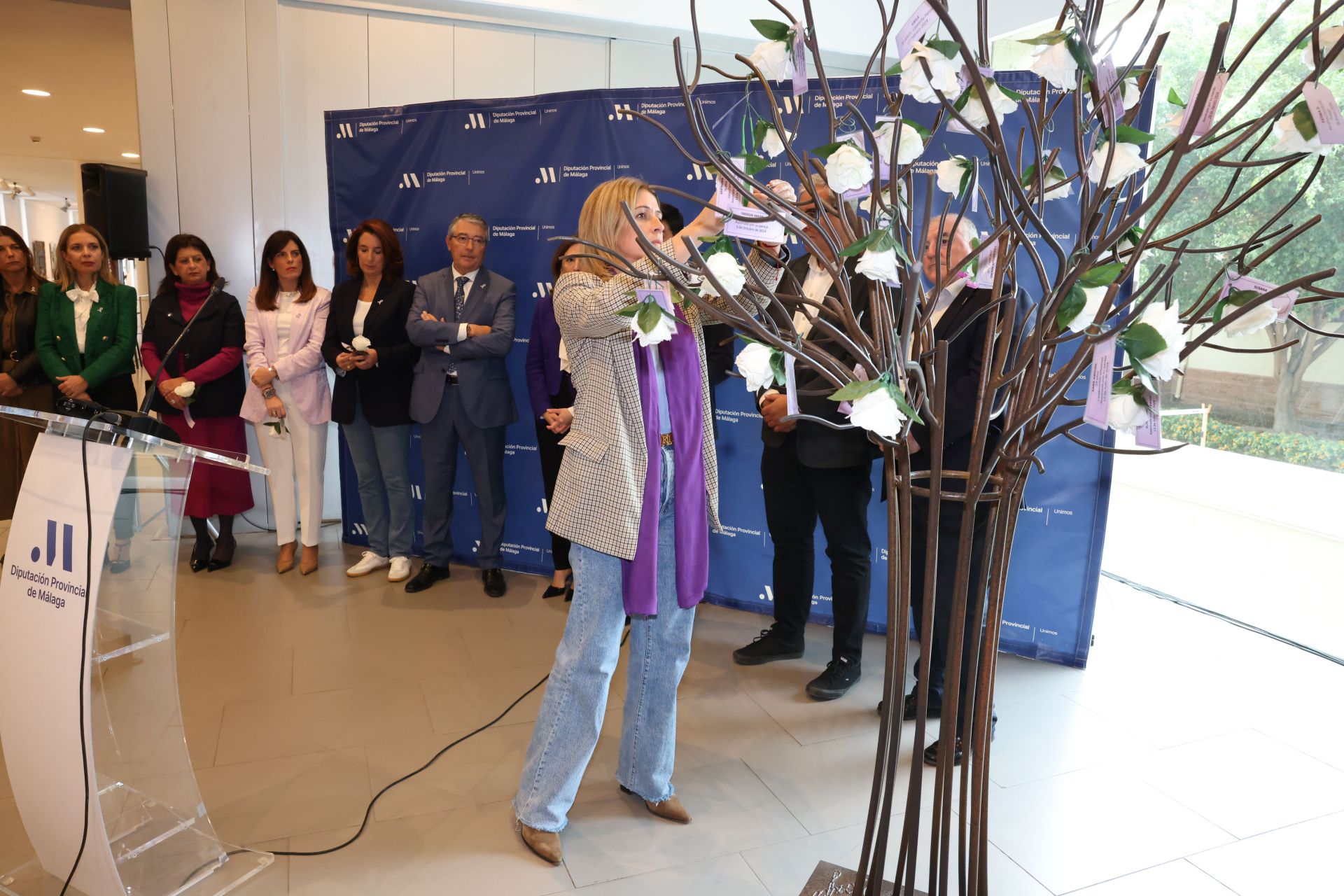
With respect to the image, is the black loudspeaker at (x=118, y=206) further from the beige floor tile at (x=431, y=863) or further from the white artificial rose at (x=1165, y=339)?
the white artificial rose at (x=1165, y=339)

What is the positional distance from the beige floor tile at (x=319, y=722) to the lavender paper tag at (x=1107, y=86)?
2489mm

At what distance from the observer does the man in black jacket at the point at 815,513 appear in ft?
9.45

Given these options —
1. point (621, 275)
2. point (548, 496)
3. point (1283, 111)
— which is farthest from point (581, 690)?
point (548, 496)

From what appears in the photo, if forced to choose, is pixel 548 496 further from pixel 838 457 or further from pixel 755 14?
pixel 755 14

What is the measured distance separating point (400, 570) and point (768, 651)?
72.9 inches

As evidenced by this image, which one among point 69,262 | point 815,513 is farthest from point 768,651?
point 69,262

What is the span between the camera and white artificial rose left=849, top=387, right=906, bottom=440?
93 cm

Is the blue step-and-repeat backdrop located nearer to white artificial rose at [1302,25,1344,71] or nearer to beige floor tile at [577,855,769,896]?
beige floor tile at [577,855,769,896]

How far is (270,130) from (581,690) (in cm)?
408

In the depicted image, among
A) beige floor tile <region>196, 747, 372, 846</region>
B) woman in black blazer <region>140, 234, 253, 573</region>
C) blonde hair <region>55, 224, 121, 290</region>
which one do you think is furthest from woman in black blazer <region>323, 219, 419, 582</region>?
beige floor tile <region>196, 747, 372, 846</region>

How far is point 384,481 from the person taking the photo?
14.0 feet

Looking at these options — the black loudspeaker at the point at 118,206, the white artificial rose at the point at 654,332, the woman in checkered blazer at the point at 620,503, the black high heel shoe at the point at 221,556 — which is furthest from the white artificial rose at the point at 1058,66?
the black loudspeaker at the point at 118,206

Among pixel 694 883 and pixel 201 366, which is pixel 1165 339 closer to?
pixel 694 883

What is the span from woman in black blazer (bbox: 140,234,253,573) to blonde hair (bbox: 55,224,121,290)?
291 millimetres
